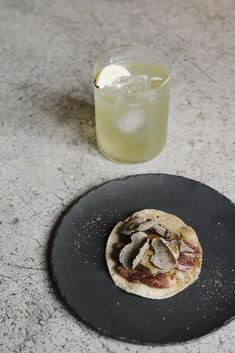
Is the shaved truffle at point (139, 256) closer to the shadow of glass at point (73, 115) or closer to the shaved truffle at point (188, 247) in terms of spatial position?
the shaved truffle at point (188, 247)

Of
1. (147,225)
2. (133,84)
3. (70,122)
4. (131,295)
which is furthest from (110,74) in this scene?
(131,295)

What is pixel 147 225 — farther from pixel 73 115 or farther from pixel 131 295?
pixel 73 115

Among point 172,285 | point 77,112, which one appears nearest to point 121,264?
point 172,285

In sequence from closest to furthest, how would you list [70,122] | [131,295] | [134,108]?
[131,295]
[134,108]
[70,122]

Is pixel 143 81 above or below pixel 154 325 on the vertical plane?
above

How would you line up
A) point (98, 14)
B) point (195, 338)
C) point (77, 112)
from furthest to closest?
1. point (98, 14)
2. point (77, 112)
3. point (195, 338)

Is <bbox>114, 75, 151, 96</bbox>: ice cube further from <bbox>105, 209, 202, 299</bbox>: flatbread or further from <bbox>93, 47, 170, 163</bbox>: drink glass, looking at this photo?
<bbox>105, 209, 202, 299</bbox>: flatbread

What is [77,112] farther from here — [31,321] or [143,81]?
[31,321]
